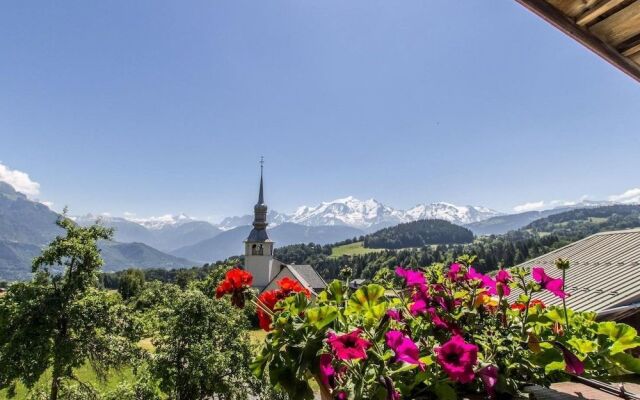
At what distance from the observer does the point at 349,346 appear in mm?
938

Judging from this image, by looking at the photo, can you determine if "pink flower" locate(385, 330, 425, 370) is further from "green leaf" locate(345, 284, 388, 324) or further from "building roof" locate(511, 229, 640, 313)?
"building roof" locate(511, 229, 640, 313)

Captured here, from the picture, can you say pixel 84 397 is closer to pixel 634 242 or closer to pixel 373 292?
pixel 373 292

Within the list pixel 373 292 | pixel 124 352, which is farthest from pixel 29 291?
pixel 373 292

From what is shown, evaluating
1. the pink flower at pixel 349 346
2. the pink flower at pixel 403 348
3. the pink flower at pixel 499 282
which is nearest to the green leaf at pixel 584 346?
the pink flower at pixel 499 282

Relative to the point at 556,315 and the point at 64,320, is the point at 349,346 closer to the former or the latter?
the point at 556,315

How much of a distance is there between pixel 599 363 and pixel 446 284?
521 mm

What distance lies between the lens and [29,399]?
10.1 m

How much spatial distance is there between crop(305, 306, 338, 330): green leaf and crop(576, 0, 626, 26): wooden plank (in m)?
1.72

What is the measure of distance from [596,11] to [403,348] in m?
1.69

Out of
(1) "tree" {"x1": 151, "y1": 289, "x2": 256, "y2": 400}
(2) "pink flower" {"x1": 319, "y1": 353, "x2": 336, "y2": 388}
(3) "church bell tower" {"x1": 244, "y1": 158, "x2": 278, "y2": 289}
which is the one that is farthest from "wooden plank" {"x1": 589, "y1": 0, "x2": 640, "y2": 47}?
(3) "church bell tower" {"x1": 244, "y1": 158, "x2": 278, "y2": 289}

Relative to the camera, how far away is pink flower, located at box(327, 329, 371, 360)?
0.91m

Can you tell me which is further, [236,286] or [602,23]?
[236,286]

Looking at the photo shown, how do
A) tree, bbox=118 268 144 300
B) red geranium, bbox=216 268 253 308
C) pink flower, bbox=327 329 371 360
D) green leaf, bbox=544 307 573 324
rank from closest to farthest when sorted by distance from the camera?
1. pink flower, bbox=327 329 371 360
2. green leaf, bbox=544 307 573 324
3. red geranium, bbox=216 268 253 308
4. tree, bbox=118 268 144 300

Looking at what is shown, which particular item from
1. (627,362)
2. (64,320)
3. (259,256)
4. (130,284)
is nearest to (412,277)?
(627,362)
